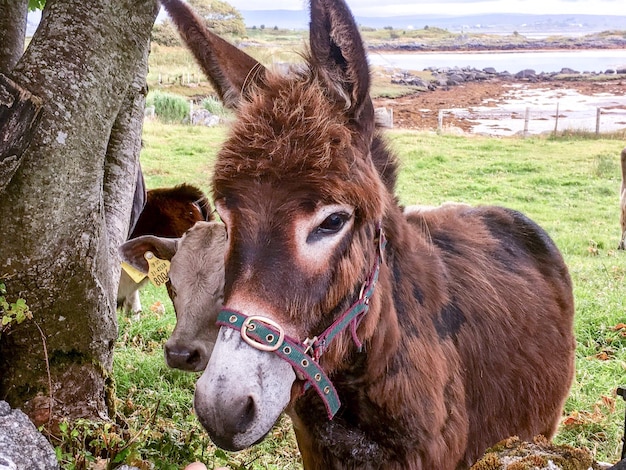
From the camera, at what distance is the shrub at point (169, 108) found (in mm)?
22609

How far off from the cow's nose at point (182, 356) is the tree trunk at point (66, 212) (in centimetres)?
34

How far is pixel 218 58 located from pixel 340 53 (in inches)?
22.2

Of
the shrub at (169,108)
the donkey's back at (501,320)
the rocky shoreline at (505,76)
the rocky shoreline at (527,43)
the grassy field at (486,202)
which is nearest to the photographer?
the donkey's back at (501,320)

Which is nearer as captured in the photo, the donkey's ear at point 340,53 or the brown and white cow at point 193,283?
the donkey's ear at point 340,53

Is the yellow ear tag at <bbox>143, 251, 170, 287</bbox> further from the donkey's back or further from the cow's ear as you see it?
the donkey's back

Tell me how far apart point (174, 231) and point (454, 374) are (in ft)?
13.3

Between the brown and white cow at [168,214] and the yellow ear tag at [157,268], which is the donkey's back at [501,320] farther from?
the brown and white cow at [168,214]

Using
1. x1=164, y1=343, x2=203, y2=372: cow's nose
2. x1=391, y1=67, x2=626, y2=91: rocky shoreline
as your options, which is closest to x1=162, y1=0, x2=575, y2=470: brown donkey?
x1=164, y1=343, x2=203, y2=372: cow's nose

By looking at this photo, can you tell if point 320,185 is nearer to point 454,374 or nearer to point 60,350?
point 454,374

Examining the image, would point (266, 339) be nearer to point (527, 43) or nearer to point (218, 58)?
point (218, 58)

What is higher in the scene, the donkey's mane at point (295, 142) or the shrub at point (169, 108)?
the donkey's mane at point (295, 142)

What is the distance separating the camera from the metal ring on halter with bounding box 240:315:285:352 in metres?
1.78

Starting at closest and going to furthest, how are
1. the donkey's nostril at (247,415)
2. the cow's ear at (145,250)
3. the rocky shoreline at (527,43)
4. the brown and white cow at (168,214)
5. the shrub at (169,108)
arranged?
the donkey's nostril at (247,415) < the cow's ear at (145,250) < the brown and white cow at (168,214) < the shrub at (169,108) < the rocky shoreline at (527,43)

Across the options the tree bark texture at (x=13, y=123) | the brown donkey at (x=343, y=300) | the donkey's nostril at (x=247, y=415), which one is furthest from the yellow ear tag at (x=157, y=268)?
the donkey's nostril at (x=247, y=415)
